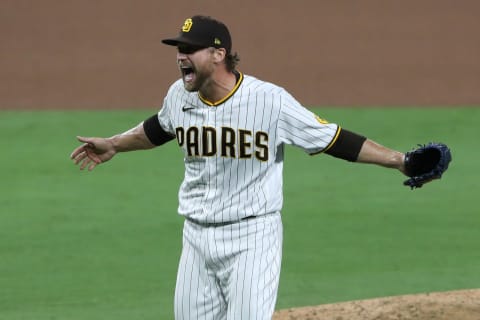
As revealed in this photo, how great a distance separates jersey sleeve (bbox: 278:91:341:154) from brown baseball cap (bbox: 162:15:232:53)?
358 mm

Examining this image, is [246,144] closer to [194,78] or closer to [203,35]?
[194,78]

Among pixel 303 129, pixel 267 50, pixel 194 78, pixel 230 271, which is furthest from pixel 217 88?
pixel 267 50

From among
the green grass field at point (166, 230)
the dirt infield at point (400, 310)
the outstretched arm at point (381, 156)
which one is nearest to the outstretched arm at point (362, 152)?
the outstretched arm at point (381, 156)

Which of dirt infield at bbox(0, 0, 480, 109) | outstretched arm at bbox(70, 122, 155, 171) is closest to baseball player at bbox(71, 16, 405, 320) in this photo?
outstretched arm at bbox(70, 122, 155, 171)

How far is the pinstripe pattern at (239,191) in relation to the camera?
4594mm

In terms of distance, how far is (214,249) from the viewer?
182 inches

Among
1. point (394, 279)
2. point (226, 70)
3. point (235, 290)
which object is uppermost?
point (226, 70)

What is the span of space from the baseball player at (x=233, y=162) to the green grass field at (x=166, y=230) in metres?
2.15

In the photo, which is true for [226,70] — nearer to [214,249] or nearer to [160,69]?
[214,249]

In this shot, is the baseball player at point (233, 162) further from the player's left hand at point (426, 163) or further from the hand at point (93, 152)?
the hand at point (93, 152)

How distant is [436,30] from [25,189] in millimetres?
10460

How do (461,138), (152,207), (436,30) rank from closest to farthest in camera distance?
(152,207) → (461,138) → (436,30)

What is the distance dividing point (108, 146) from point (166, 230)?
3.84 m

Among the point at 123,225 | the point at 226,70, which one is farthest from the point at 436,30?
the point at 226,70
